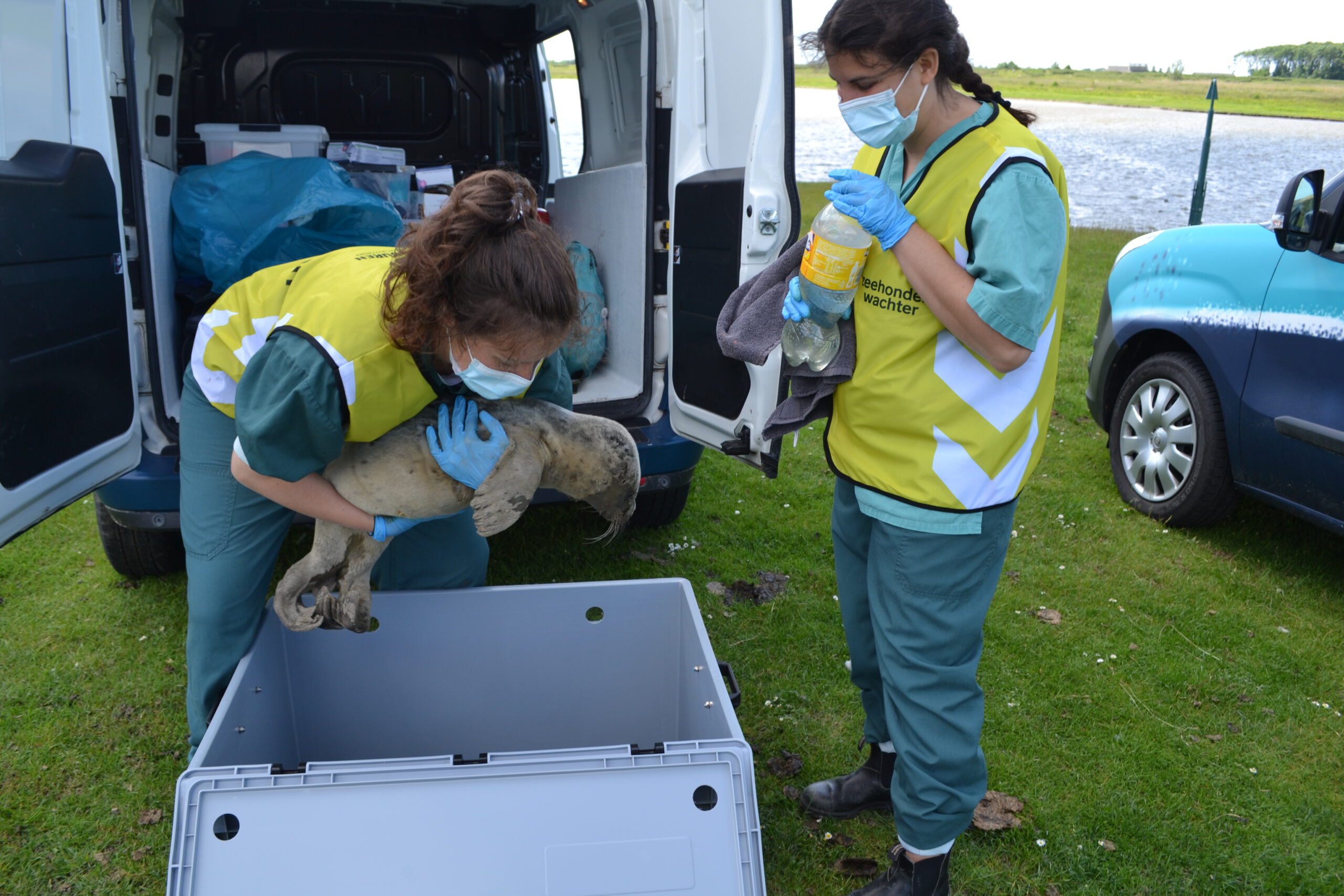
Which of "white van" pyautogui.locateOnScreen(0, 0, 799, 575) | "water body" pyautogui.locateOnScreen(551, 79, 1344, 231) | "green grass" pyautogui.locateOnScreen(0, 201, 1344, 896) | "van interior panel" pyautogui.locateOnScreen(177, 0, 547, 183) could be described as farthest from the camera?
"water body" pyautogui.locateOnScreen(551, 79, 1344, 231)

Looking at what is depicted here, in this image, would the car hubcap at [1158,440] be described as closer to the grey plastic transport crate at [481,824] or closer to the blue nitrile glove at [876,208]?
the blue nitrile glove at [876,208]

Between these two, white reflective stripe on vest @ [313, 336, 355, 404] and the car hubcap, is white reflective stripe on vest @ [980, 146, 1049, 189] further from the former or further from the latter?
the car hubcap

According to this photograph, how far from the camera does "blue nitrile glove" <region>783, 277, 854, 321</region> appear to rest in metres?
1.92

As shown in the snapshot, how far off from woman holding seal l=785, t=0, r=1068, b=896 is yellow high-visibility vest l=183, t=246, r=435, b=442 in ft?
2.71

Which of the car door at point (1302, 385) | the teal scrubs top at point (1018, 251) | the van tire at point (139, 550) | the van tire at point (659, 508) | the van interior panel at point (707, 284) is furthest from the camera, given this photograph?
the van tire at point (659, 508)

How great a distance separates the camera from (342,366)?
1741 millimetres

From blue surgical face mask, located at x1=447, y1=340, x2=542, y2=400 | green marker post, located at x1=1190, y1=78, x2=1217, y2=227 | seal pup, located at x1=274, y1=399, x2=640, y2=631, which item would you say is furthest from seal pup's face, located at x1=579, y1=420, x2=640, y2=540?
green marker post, located at x1=1190, y1=78, x2=1217, y2=227

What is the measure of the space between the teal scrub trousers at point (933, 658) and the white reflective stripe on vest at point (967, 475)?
41mm

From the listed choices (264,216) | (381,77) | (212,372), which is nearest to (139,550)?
(264,216)

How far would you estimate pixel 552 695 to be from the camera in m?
2.42

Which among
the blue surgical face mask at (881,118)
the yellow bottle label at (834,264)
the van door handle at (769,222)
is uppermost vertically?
the blue surgical face mask at (881,118)

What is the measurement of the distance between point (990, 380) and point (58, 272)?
7.06 ft

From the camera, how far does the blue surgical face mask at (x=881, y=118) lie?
1732 millimetres

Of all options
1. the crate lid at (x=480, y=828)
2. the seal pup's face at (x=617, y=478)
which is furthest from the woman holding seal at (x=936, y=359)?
the crate lid at (x=480, y=828)
